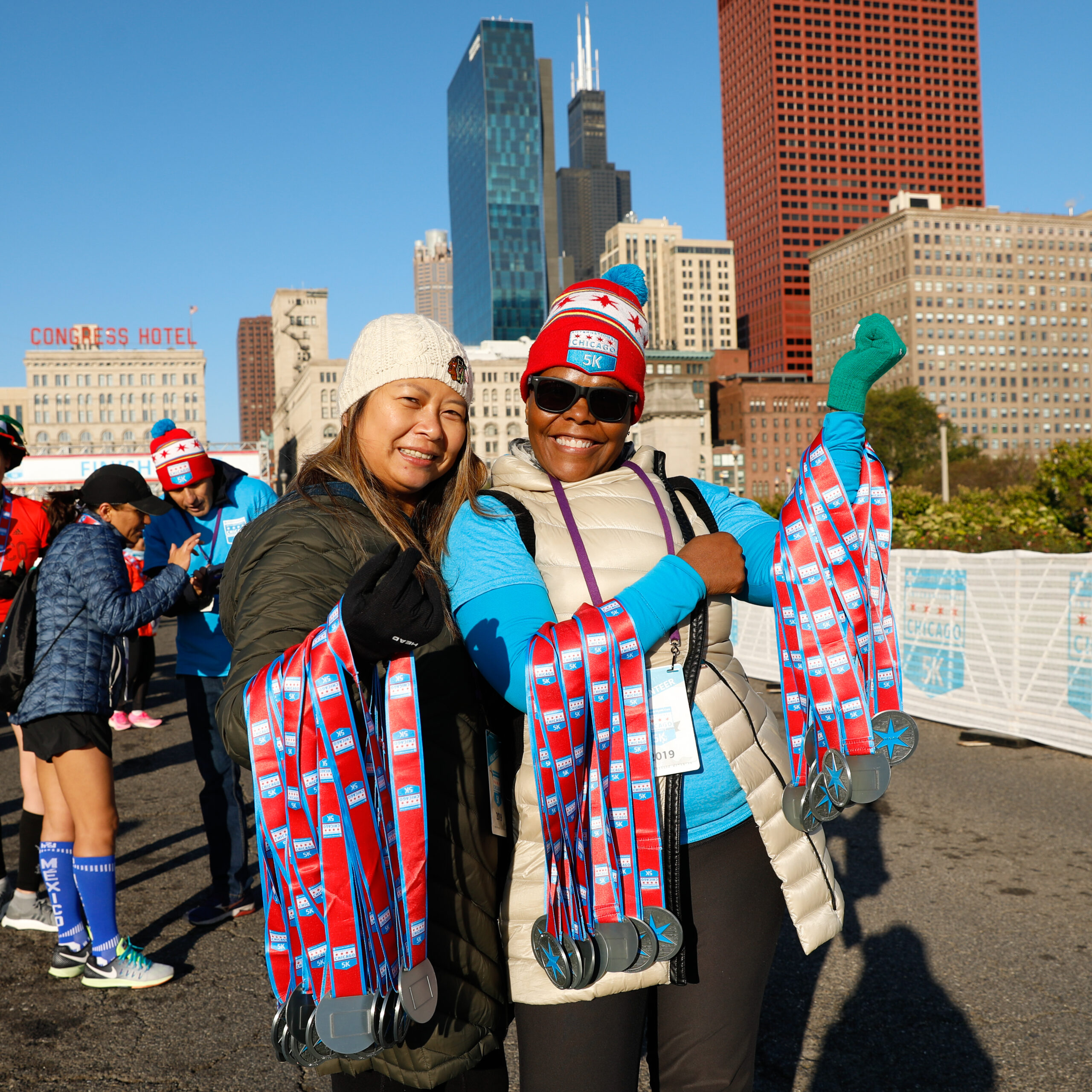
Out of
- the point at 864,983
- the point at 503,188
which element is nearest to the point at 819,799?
the point at 864,983

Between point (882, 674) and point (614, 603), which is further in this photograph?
point (882, 674)

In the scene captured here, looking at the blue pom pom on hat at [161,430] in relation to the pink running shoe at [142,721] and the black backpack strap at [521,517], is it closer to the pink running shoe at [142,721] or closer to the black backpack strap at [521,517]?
the black backpack strap at [521,517]

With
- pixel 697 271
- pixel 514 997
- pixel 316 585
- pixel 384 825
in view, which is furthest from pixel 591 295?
pixel 697 271

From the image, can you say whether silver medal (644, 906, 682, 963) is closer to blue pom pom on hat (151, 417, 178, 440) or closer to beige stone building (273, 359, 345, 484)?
blue pom pom on hat (151, 417, 178, 440)

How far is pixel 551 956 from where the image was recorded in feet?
5.26

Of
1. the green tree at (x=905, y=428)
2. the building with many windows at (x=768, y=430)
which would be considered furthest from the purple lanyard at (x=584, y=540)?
the building with many windows at (x=768, y=430)

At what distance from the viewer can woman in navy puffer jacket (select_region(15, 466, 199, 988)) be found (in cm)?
374

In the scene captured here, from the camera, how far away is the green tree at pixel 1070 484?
1487 centimetres

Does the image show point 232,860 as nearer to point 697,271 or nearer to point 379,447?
point 379,447

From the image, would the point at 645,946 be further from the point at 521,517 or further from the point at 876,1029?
the point at 876,1029

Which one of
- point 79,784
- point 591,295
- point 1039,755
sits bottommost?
point 1039,755

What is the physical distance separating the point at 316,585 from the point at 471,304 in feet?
633

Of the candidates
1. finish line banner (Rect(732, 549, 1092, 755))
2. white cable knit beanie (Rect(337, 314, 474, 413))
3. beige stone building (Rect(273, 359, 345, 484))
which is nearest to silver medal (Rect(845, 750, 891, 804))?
white cable knit beanie (Rect(337, 314, 474, 413))

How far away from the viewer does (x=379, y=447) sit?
183 centimetres
